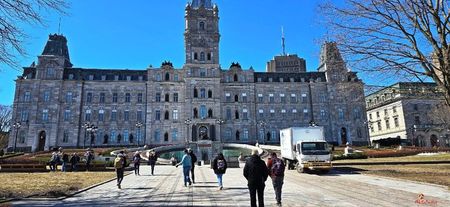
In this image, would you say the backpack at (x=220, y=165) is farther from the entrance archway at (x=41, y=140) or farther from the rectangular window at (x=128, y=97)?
the entrance archway at (x=41, y=140)

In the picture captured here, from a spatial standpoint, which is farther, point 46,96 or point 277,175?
point 46,96

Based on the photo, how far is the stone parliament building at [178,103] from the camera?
61000mm

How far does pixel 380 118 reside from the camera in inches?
3167

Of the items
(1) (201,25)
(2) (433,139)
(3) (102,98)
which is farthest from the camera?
(2) (433,139)

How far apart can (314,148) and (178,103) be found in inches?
1797

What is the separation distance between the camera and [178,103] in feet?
216

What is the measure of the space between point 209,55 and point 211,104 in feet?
35.7

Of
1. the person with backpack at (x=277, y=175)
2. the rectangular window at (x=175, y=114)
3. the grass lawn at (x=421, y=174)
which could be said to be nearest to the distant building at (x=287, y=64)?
the rectangular window at (x=175, y=114)

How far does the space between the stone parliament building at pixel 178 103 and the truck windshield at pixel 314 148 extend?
3893 centimetres

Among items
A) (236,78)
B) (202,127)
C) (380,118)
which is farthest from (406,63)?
(380,118)

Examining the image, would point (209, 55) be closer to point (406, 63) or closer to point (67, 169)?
point (67, 169)

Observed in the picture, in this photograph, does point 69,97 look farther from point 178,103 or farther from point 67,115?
point 178,103

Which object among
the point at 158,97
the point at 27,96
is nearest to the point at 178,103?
the point at 158,97

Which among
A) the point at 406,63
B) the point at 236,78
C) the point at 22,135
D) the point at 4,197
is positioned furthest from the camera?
the point at 236,78
